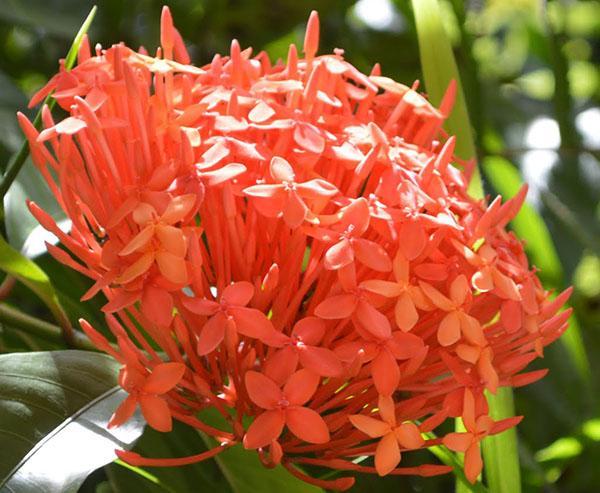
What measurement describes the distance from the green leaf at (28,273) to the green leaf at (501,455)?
28 centimetres

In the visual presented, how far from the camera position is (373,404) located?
473 millimetres

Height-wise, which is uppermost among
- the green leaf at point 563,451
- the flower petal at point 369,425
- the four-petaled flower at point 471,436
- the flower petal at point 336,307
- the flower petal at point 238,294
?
the flower petal at point 238,294

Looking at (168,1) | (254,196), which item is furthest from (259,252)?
(168,1)

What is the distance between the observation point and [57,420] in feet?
1.56

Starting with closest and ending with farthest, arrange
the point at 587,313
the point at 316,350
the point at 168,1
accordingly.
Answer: the point at 316,350
the point at 168,1
the point at 587,313

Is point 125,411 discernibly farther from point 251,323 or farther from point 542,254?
point 542,254

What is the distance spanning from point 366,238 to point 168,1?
630 millimetres

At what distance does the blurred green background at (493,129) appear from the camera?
0.83 meters

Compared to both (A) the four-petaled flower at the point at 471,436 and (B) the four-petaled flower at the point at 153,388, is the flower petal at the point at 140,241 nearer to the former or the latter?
(B) the four-petaled flower at the point at 153,388

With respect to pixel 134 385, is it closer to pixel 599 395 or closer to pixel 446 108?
pixel 446 108

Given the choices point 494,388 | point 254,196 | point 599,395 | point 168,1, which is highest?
point 168,1

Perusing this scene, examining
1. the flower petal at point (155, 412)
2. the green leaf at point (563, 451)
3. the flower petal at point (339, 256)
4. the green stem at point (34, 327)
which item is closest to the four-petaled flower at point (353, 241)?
the flower petal at point (339, 256)

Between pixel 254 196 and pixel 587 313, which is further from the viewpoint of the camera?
pixel 587 313

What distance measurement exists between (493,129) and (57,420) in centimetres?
92
